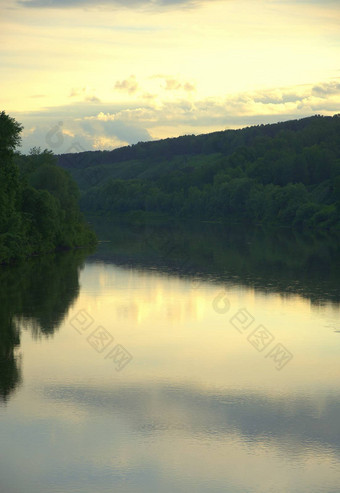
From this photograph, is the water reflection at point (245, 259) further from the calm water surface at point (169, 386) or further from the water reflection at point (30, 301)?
the water reflection at point (30, 301)

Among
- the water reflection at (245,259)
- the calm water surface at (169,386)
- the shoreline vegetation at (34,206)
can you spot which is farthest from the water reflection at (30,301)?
the water reflection at (245,259)

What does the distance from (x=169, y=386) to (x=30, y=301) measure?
71.3 feet

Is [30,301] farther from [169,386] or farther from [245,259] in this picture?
[245,259]

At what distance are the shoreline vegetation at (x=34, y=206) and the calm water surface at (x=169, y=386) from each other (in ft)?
37.6

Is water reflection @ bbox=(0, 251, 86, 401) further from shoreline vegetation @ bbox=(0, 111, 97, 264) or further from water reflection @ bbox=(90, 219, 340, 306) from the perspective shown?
water reflection @ bbox=(90, 219, 340, 306)

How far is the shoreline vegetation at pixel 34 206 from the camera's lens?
221 feet

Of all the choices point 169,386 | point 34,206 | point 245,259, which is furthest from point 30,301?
point 245,259

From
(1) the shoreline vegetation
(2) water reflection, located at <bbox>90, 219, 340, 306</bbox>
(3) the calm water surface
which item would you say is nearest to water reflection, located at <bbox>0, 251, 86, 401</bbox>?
(3) the calm water surface

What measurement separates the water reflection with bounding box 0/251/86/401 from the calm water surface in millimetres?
137

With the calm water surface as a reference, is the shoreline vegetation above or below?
above

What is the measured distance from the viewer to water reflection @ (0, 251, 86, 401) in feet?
102

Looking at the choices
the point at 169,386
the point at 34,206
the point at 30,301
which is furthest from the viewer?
the point at 34,206

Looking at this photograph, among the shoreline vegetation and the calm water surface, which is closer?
the calm water surface

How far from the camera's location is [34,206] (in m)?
78.6
